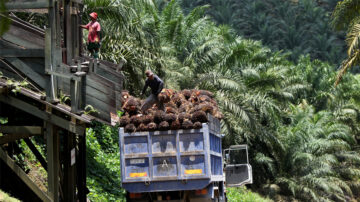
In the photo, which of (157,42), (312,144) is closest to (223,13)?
(312,144)

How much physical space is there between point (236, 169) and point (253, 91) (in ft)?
44.4

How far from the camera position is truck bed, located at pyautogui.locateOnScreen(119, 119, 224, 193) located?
1377cm

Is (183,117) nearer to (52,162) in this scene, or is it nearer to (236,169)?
(52,162)

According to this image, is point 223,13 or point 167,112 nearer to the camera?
point 167,112

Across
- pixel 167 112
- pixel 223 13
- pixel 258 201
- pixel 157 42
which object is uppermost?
pixel 223 13

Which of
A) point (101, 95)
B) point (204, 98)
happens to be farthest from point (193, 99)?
point (101, 95)

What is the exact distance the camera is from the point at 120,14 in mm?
20938

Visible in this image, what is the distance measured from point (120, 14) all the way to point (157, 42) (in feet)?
19.9

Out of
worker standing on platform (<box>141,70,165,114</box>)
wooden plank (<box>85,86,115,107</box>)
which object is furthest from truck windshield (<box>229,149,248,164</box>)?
wooden plank (<box>85,86,115,107</box>)

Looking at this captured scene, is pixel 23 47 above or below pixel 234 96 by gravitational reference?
below

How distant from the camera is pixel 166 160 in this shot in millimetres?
13820

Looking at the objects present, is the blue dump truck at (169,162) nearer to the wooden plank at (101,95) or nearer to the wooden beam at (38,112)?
the wooden plank at (101,95)

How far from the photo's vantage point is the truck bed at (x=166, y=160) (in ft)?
45.2

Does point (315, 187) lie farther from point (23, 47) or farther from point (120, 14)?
point (23, 47)
